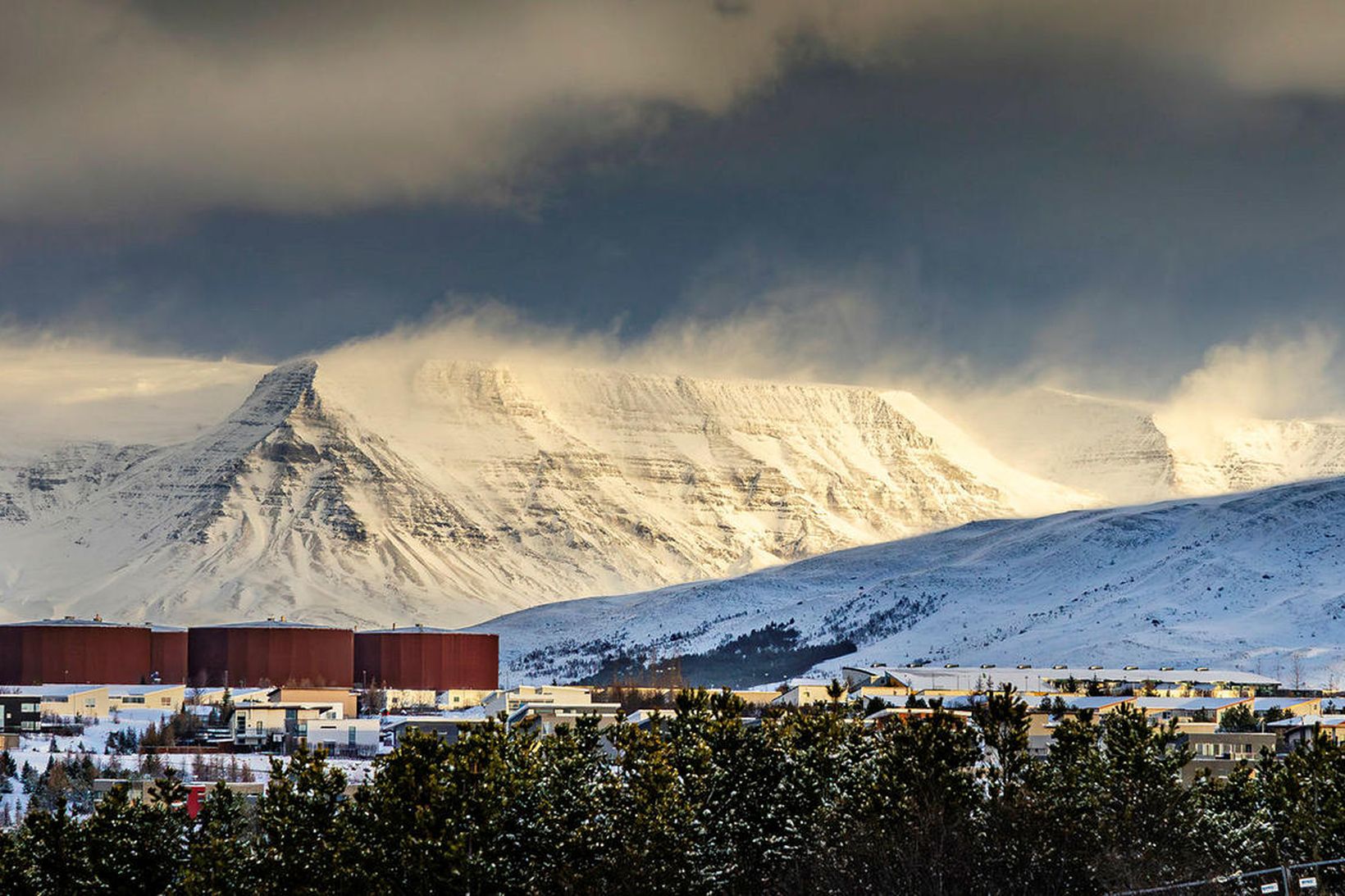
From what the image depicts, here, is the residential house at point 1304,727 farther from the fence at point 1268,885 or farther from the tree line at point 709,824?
A: the fence at point 1268,885

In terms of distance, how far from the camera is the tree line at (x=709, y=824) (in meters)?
90.7

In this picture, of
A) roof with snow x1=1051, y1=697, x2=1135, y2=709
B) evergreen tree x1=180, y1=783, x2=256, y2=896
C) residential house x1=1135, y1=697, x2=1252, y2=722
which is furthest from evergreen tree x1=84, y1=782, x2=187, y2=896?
roof with snow x1=1051, y1=697, x2=1135, y2=709

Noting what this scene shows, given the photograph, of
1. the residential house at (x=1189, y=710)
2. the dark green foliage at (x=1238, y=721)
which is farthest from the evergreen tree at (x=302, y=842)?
the dark green foliage at (x=1238, y=721)

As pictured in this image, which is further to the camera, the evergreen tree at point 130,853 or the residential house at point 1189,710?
the residential house at point 1189,710

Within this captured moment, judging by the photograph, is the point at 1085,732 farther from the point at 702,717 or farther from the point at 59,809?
the point at 59,809

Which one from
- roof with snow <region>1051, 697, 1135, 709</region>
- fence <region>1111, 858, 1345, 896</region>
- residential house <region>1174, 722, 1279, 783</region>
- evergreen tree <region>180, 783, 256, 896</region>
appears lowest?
fence <region>1111, 858, 1345, 896</region>

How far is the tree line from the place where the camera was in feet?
298

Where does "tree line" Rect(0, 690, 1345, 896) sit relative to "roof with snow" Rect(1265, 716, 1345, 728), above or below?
below

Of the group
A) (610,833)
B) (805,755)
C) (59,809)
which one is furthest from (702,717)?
(59,809)

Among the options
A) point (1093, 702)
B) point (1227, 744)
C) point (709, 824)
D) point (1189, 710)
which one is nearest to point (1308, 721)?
point (1189, 710)

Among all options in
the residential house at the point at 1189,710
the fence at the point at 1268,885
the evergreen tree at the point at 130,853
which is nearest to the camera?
the fence at the point at 1268,885

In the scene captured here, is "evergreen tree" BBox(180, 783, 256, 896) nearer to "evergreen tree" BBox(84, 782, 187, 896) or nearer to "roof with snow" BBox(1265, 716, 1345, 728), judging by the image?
"evergreen tree" BBox(84, 782, 187, 896)

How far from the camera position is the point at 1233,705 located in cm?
19688

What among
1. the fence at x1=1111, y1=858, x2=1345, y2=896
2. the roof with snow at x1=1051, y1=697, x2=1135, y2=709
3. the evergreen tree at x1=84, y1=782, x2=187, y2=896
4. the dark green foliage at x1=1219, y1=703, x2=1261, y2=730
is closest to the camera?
the fence at x1=1111, y1=858, x2=1345, y2=896
